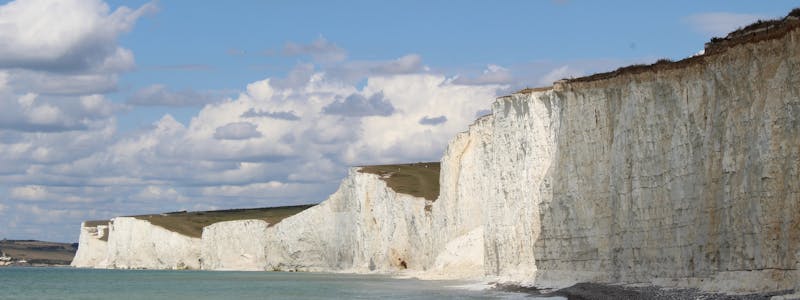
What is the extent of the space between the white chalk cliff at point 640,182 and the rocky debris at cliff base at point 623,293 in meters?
0.55

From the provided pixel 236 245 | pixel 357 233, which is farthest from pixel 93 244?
pixel 357 233

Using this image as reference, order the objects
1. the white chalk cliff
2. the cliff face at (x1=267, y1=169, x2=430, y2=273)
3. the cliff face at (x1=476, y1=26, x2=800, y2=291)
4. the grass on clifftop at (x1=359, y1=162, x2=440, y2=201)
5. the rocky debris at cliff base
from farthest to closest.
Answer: the grass on clifftop at (x1=359, y1=162, x2=440, y2=201), the cliff face at (x1=267, y1=169, x2=430, y2=273), the rocky debris at cliff base, the white chalk cliff, the cliff face at (x1=476, y1=26, x2=800, y2=291)

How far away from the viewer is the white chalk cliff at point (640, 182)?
80.1 ft

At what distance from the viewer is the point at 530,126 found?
1852 inches

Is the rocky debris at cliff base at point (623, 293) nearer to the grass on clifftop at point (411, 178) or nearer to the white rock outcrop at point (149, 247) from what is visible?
the grass on clifftop at point (411, 178)

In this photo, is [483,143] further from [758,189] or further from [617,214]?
[758,189]

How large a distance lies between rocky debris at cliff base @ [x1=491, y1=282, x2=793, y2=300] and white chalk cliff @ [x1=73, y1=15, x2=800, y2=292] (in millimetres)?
552

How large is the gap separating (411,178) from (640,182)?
5034cm

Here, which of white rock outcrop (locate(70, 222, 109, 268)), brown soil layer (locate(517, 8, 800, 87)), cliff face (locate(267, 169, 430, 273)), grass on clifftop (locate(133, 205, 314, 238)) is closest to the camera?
brown soil layer (locate(517, 8, 800, 87))

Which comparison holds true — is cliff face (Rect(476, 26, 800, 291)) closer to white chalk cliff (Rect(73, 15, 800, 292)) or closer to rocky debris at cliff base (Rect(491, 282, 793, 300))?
white chalk cliff (Rect(73, 15, 800, 292))

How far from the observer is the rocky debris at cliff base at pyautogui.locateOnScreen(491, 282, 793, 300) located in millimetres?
24641

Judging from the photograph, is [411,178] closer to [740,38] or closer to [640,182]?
[640,182]

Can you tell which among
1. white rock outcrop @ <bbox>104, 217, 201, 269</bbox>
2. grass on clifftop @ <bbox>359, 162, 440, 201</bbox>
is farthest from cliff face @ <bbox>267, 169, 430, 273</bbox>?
white rock outcrop @ <bbox>104, 217, 201, 269</bbox>

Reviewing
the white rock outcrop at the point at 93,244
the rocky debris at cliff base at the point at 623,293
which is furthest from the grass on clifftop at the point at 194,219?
the rocky debris at cliff base at the point at 623,293
